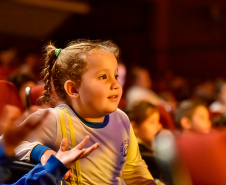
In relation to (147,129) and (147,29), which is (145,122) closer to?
(147,129)

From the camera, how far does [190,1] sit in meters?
5.99

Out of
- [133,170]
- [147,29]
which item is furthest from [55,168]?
[147,29]

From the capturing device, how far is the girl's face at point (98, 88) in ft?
3.17

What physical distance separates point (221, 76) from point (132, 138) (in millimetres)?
5106

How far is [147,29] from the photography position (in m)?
6.06

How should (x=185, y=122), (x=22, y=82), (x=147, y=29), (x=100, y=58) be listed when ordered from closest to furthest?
(x=100, y=58) < (x=22, y=82) < (x=185, y=122) < (x=147, y=29)

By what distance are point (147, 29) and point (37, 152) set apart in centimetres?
531

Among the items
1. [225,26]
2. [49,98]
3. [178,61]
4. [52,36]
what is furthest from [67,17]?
[49,98]

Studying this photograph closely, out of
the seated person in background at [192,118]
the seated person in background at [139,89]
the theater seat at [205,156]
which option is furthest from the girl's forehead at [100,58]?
the seated person in background at [139,89]

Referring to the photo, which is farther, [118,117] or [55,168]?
[118,117]

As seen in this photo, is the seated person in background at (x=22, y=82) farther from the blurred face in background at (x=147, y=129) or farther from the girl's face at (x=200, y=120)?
the girl's face at (x=200, y=120)

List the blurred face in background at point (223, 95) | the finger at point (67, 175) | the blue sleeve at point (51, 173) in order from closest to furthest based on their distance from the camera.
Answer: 1. the blue sleeve at point (51, 173)
2. the finger at point (67, 175)
3. the blurred face in background at point (223, 95)

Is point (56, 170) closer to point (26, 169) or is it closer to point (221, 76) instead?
point (26, 169)

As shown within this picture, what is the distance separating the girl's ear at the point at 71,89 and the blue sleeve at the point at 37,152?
0.16m
